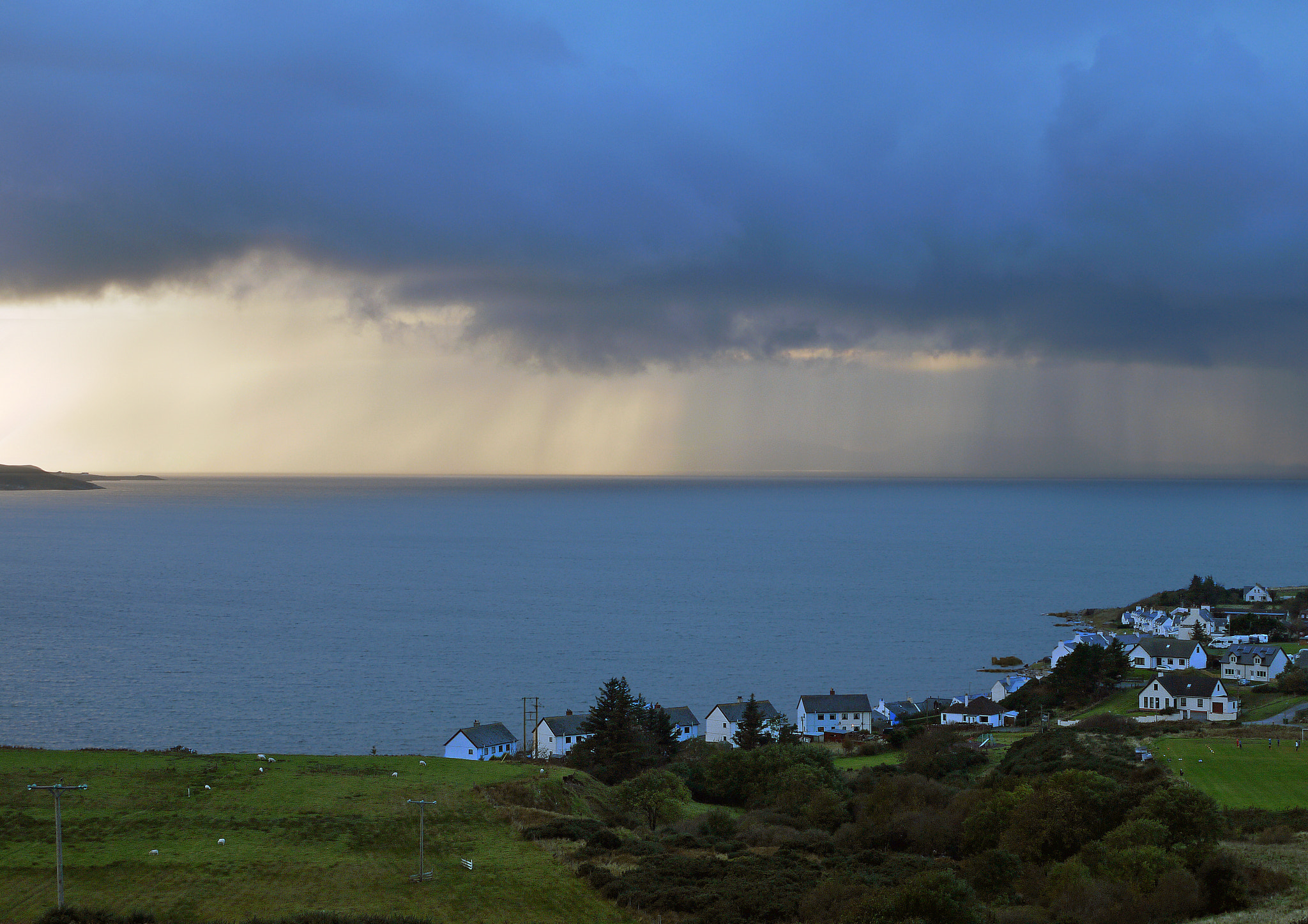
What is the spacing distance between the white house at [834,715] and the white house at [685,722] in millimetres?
7285

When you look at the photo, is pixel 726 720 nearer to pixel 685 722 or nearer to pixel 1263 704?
pixel 685 722

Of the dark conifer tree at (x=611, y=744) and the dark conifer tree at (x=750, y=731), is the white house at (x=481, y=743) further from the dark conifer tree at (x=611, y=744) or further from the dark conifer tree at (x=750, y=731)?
the dark conifer tree at (x=750, y=731)

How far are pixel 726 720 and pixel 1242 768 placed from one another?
101ft

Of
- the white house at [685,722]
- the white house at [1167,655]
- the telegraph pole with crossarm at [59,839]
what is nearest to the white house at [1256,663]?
the white house at [1167,655]

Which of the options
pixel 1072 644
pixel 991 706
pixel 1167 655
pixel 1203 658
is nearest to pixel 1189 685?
pixel 991 706

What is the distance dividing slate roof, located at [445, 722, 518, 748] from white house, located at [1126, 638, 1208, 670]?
51059 millimetres

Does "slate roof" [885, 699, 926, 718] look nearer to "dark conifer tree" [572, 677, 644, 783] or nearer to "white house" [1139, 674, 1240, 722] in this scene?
"white house" [1139, 674, 1240, 722]

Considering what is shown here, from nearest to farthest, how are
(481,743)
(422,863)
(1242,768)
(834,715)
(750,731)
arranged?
(422,863)
(1242,768)
(481,743)
(750,731)
(834,715)

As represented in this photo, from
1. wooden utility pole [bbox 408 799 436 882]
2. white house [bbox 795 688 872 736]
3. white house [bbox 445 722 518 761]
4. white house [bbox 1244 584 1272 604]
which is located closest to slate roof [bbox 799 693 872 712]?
white house [bbox 795 688 872 736]

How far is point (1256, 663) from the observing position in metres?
74.1

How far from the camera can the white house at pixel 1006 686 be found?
6962cm

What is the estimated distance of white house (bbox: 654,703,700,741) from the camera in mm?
61281

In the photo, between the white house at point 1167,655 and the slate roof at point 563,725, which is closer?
the slate roof at point 563,725

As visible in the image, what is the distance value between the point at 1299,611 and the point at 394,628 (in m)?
96.9
